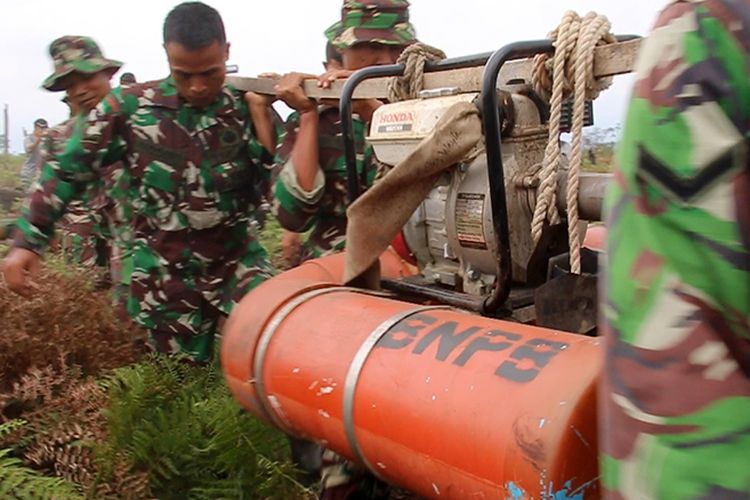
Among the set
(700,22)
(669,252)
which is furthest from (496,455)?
(700,22)

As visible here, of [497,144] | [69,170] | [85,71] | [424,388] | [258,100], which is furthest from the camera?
[85,71]

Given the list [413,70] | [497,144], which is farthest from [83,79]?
[497,144]

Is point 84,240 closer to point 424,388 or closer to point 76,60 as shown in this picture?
point 76,60

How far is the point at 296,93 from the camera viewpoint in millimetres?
3400

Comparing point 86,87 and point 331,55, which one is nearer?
point 331,55

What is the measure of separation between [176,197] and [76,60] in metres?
1.94

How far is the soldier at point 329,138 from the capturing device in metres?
3.34

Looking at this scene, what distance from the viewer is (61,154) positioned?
383 cm

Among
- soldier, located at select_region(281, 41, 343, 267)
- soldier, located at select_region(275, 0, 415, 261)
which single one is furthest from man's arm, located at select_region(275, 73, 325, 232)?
soldier, located at select_region(281, 41, 343, 267)

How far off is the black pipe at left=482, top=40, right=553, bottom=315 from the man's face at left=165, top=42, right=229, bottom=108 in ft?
6.67

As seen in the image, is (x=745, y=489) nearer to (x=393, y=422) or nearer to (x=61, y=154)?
(x=393, y=422)

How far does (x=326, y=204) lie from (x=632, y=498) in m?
2.90

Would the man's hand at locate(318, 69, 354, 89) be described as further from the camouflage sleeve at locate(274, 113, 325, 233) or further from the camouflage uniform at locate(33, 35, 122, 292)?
the camouflage uniform at locate(33, 35, 122, 292)

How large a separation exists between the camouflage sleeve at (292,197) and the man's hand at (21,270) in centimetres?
114
